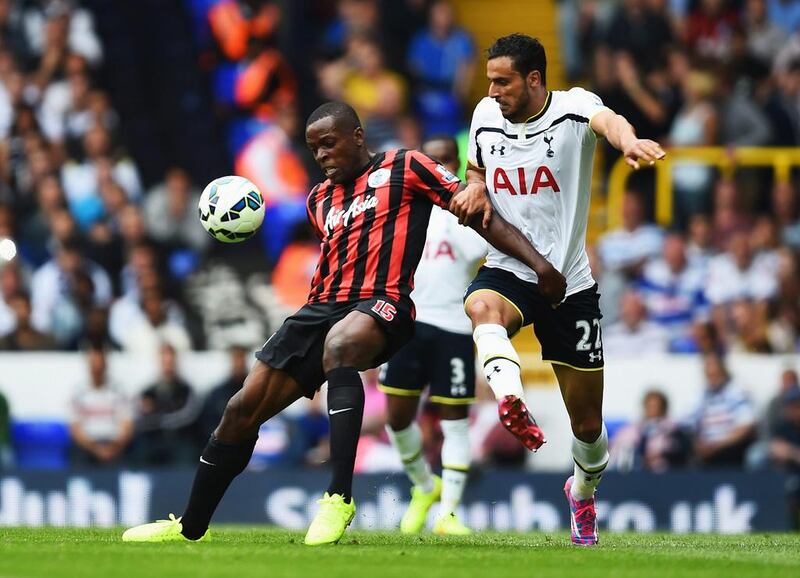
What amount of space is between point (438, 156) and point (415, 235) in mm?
2757

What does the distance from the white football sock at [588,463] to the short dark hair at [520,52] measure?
6.64ft

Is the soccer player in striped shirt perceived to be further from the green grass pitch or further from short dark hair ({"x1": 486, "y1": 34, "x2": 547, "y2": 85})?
short dark hair ({"x1": 486, "y1": 34, "x2": 547, "y2": 85})

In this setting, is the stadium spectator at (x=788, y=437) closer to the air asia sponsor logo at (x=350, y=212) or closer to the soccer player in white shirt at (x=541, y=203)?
the soccer player in white shirt at (x=541, y=203)

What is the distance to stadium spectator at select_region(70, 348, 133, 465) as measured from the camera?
14641 millimetres

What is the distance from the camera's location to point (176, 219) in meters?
16.6

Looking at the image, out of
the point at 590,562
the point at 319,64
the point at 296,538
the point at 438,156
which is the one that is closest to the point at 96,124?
the point at 319,64

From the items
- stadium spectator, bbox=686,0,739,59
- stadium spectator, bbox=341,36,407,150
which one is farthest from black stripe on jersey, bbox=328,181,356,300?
stadium spectator, bbox=686,0,739,59

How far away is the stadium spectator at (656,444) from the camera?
1397 centimetres

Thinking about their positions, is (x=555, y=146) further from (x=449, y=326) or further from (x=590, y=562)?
(x=449, y=326)

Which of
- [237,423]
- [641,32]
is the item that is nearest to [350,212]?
[237,423]

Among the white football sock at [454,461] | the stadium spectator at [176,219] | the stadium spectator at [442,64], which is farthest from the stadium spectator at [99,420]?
the stadium spectator at [442,64]

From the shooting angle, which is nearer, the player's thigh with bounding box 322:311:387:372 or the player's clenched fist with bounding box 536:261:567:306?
the player's thigh with bounding box 322:311:387:372

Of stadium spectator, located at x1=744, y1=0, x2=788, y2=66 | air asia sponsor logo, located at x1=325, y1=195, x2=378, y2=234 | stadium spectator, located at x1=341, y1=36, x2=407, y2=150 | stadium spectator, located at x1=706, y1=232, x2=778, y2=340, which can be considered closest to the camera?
air asia sponsor logo, located at x1=325, y1=195, x2=378, y2=234

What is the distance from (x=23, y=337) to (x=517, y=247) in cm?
875
